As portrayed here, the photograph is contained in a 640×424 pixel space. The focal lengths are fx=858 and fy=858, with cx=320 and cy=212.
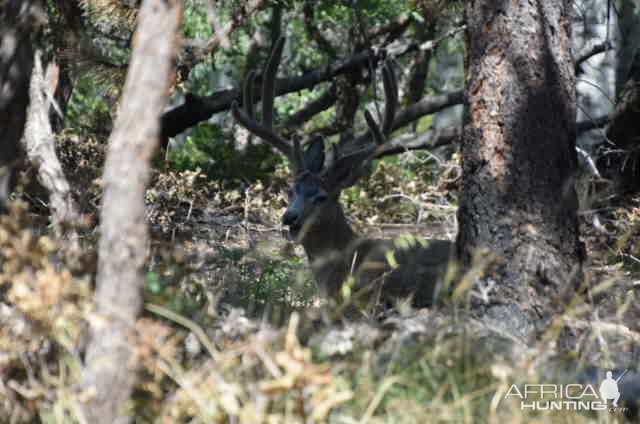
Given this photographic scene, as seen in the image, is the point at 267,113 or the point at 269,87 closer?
the point at 269,87

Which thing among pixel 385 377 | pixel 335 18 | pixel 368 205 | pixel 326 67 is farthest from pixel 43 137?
pixel 335 18

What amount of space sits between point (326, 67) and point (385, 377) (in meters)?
Result: 8.42

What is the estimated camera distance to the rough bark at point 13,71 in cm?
362

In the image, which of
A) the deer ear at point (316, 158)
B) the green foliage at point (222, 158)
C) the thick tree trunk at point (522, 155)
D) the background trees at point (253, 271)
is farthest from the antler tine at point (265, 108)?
the green foliage at point (222, 158)

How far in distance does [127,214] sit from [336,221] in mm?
3929

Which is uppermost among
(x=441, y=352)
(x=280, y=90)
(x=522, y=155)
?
(x=280, y=90)

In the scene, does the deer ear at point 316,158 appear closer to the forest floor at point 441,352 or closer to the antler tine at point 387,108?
the antler tine at point 387,108

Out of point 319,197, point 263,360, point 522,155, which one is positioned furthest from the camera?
point 319,197

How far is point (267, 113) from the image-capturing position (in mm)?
7160

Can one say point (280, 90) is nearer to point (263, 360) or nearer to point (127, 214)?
point (127, 214)

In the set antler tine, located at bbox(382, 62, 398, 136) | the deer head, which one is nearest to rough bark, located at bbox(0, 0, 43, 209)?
the deer head

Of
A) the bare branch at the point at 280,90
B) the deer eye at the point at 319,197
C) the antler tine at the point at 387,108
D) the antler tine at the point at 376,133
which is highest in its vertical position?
the bare branch at the point at 280,90

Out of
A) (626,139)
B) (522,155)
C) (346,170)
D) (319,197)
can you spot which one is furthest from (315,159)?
(626,139)

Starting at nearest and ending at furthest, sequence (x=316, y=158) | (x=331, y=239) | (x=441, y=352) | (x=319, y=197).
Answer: (x=441, y=352) < (x=319, y=197) < (x=331, y=239) < (x=316, y=158)
